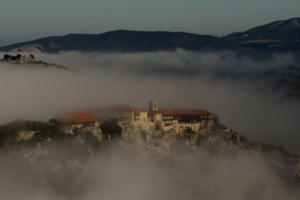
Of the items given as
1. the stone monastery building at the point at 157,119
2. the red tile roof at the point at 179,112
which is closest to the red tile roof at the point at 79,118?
the stone monastery building at the point at 157,119

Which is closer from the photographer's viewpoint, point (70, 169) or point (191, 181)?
point (70, 169)

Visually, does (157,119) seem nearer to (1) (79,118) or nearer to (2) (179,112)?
(2) (179,112)

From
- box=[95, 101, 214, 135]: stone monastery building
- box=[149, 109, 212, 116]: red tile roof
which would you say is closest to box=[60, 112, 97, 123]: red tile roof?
box=[95, 101, 214, 135]: stone monastery building

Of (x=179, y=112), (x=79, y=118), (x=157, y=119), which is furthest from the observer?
(x=179, y=112)

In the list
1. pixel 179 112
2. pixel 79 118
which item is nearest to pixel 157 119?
pixel 179 112

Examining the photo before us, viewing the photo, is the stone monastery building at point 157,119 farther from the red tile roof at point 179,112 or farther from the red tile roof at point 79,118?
the red tile roof at point 79,118

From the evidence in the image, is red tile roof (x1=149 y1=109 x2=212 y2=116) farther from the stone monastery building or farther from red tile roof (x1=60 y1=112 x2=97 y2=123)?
red tile roof (x1=60 y1=112 x2=97 y2=123)

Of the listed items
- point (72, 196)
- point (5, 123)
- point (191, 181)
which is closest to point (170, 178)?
point (191, 181)

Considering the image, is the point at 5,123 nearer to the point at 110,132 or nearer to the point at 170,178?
the point at 110,132

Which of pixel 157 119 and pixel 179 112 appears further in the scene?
pixel 179 112
